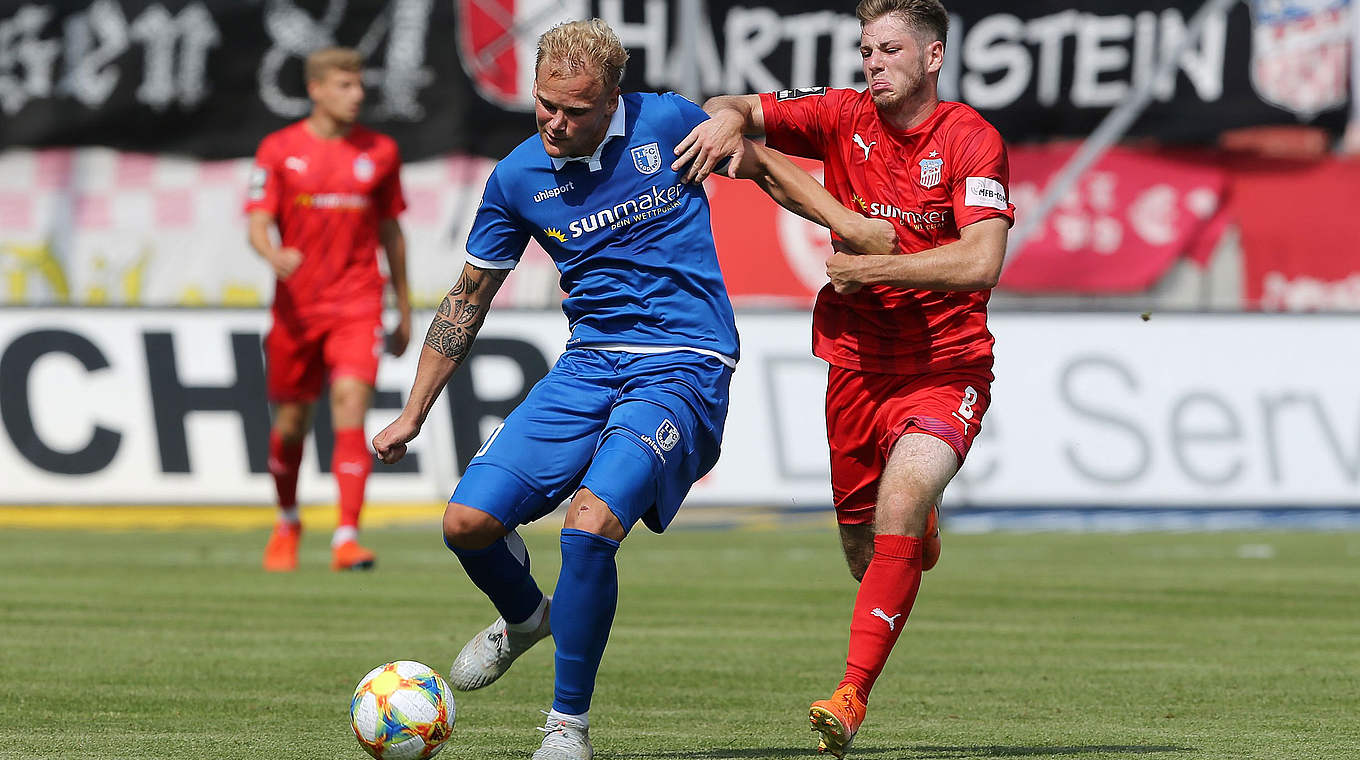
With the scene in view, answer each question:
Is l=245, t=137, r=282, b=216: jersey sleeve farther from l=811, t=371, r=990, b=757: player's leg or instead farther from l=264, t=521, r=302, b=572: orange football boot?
l=811, t=371, r=990, b=757: player's leg

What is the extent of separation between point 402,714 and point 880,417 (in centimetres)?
196

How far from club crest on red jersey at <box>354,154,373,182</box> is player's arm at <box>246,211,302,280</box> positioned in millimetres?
551

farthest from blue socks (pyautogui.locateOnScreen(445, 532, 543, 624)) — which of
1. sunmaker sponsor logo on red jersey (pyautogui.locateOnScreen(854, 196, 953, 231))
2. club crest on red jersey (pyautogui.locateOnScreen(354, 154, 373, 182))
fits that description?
club crest on red jersey (pyautogui.locateOnScreen(354, 154, 373, 182))

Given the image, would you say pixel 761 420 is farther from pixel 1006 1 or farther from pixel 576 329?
pixel 576 329

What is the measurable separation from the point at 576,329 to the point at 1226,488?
10.5 meters

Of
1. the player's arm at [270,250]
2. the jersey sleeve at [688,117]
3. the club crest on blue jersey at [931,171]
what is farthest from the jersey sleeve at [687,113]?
the player's arm at [270,250]

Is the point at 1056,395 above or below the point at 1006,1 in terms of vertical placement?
below

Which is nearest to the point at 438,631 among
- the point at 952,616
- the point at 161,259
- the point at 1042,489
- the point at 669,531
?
the point at 952,616

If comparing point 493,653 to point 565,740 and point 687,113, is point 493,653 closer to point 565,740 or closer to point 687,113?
point 565,740

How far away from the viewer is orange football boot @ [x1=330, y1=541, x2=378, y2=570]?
1216 cm

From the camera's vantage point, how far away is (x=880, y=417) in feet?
23.2

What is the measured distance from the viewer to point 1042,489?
53.3ft

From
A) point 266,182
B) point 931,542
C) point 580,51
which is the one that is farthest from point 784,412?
point 580,51

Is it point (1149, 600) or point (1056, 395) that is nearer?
point (1149, 600)
